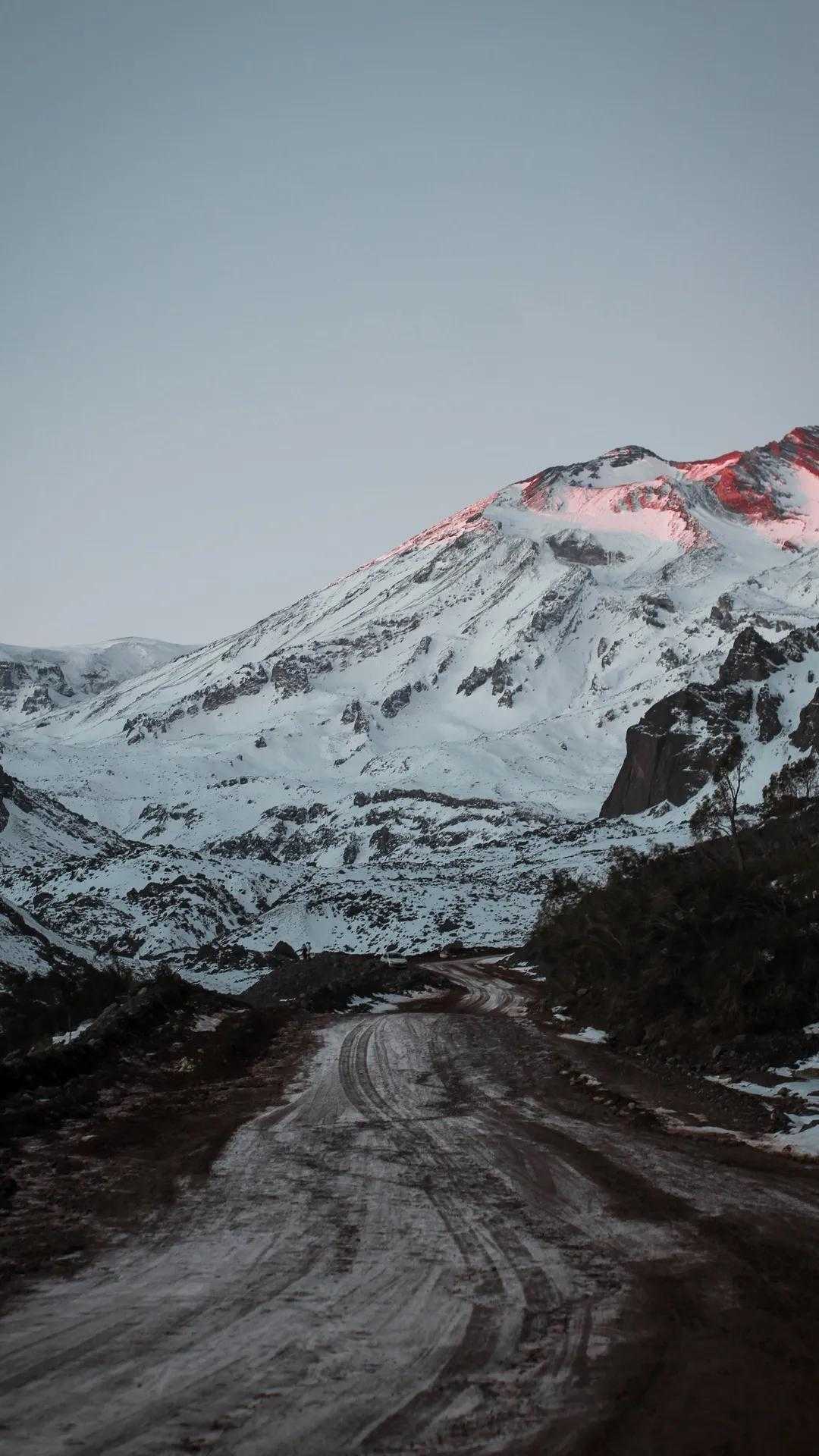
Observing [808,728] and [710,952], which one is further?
[808,728]

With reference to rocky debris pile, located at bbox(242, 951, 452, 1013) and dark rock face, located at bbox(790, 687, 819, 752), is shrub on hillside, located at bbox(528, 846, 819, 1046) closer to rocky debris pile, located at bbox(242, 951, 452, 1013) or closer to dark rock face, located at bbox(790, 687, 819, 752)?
rocky debris pile, located at bbox(242, 951, 452, 1013)

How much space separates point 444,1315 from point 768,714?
11577cm

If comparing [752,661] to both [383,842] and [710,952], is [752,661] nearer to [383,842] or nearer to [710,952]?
[383,842]

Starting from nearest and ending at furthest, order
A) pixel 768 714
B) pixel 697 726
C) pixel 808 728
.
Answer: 1. pixel 808 728
2. pixel 768 714
3. pixel 697 726

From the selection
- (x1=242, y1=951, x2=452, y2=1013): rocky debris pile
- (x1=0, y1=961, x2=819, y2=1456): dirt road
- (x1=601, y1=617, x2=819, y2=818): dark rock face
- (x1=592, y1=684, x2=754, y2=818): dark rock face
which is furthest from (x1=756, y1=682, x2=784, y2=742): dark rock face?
(x1=0, y1=961, x2=819, y2=1456): dirt road

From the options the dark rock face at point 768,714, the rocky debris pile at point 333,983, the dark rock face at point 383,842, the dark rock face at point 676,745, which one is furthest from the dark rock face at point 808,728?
the rocky debris pile at point 333,983

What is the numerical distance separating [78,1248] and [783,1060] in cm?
888

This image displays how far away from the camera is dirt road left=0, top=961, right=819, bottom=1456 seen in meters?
3.52

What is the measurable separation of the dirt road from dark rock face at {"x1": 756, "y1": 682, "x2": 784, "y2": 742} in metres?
108

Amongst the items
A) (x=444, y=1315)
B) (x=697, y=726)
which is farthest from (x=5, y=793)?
(x=444, y=1315)

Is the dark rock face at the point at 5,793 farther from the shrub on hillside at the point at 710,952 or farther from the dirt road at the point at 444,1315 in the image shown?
the dirt road at the point at 444,1315

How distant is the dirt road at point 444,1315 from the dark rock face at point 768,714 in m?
108

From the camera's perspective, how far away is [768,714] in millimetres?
112375

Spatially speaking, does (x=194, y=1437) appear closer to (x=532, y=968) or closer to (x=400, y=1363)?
(x=400, y=1363)
